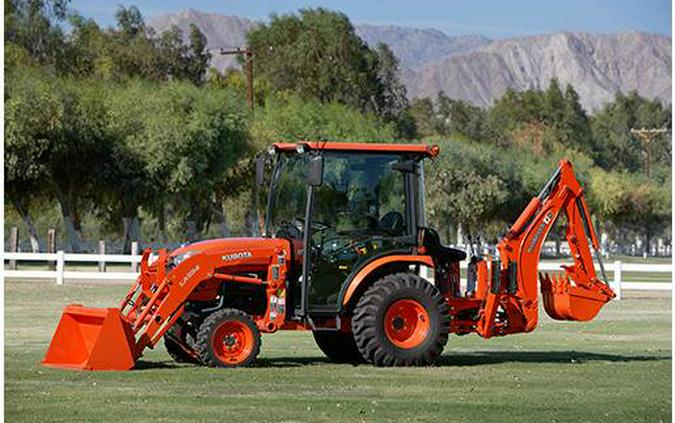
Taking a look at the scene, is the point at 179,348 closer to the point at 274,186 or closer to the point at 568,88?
the point at 274,186

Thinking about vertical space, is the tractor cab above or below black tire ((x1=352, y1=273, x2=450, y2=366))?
above

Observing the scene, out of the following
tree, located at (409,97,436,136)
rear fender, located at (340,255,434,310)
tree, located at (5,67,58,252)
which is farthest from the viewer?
tree, located at (409,97,436,136)

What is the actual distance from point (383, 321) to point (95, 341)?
289 centimetres

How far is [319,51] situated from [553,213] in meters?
95.6

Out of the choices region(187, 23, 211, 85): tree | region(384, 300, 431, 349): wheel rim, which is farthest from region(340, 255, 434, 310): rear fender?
region(187, 23, 211, 85): tree

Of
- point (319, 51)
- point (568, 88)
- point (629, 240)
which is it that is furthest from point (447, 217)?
point (568, 88)

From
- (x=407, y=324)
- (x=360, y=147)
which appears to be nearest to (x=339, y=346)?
(x=407, y=324)

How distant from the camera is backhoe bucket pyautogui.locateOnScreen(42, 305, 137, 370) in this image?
51.3 ft

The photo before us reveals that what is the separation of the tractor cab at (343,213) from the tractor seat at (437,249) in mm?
11

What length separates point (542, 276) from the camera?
59.0ft

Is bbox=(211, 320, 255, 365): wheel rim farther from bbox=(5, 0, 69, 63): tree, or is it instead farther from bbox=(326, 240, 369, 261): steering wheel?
bbox=(5, 0, 69, 63): tree

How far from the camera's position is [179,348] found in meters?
16.8

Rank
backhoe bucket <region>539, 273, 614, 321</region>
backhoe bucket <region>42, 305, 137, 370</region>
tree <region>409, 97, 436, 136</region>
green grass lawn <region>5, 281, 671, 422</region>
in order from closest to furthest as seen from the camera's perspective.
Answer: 1. green grass lawn <region>5, 281, 671, 422</region>
2. backhoe bucket <region>42, 305, 137, 370</region>
3. backhoe bucket <region>539, 273, 614, 321</region>
4. tree <region>409, 97, 436, 136</region>

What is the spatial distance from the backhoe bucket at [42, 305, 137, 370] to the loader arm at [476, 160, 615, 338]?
3835mm
